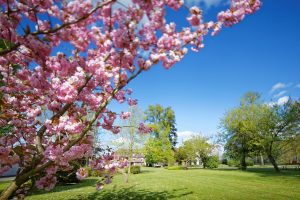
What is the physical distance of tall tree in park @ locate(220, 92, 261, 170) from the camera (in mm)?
38719

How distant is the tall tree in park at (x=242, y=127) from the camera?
38.7 meters

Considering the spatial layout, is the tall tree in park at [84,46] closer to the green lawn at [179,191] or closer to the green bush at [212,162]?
the green lawn at [179,191]

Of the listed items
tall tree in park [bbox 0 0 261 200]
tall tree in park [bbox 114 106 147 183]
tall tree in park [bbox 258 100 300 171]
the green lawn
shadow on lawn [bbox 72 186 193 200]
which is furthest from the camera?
tall tree in park [bbox 258 100 300 171]

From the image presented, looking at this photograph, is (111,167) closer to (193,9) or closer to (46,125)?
(46,125)

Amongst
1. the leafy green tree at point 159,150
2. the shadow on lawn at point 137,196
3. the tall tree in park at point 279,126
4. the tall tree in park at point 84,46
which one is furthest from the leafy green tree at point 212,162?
the tall tree in park at point 84,46

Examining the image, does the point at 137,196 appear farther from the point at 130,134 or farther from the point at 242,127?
the point at 242,127

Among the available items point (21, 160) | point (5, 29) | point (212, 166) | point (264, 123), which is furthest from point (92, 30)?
point (212, 166)

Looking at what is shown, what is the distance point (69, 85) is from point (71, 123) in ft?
2.93

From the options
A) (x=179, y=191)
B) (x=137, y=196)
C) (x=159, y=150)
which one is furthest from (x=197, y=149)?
(x=137, y=196)

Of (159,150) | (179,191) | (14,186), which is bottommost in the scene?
(179,191)

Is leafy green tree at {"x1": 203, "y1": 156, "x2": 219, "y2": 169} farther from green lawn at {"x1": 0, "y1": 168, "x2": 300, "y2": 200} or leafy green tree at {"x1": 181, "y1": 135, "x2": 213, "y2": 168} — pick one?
green lawn at {"x1": 0, "y1": 168, "x2": 300, "y2": 200}

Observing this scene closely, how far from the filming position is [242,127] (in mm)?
40219

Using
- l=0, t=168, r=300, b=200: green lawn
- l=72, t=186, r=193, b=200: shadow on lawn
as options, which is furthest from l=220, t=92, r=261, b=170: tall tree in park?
l=72, t=186, r=193, b=200: shadow on lawn

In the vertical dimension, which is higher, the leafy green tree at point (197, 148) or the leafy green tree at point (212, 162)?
the leafy green tree at point (197, 148)
